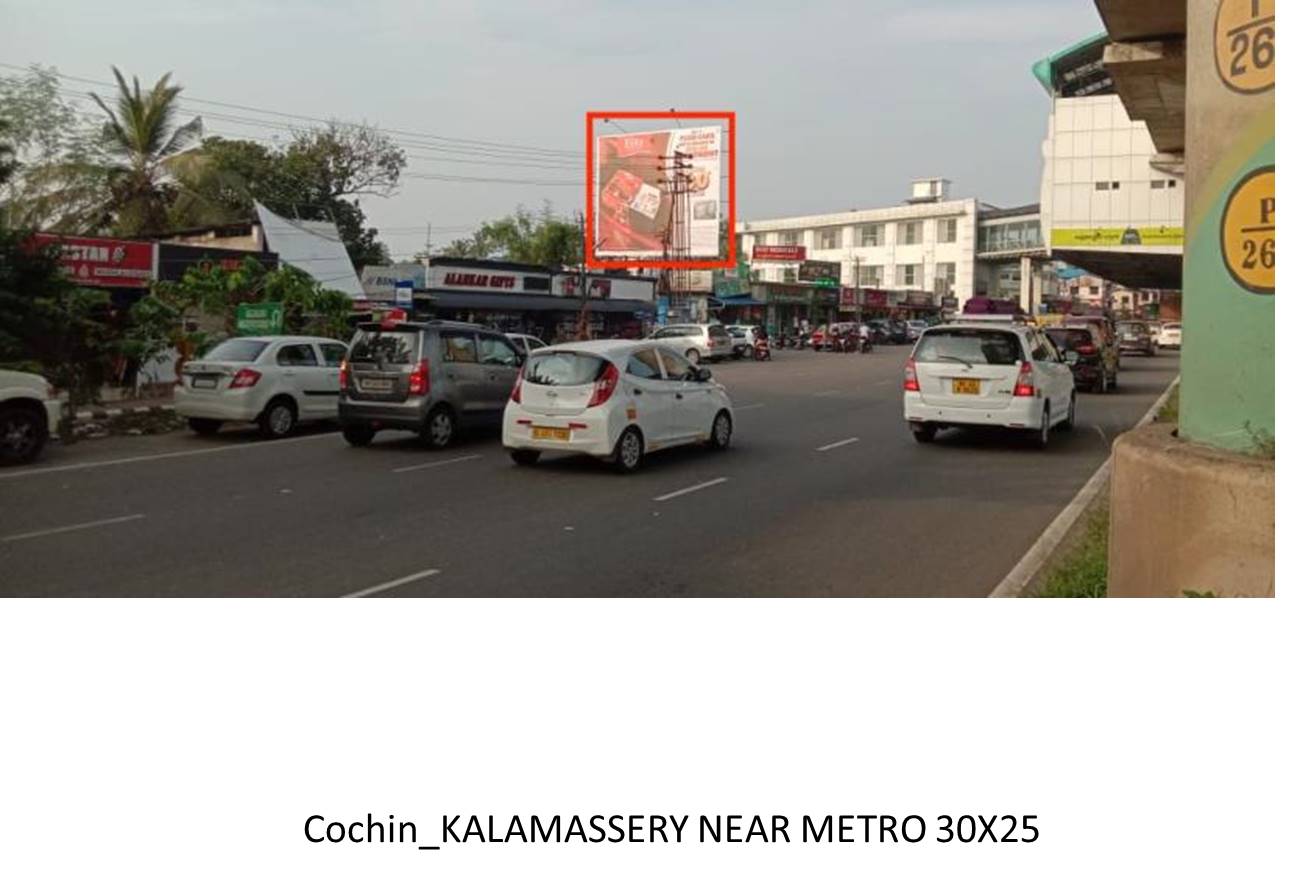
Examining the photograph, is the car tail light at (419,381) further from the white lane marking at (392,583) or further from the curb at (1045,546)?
the curb at (1045,546)

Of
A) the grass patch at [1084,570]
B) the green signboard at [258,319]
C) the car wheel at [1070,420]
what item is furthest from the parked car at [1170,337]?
the grass patch at [1084,570]

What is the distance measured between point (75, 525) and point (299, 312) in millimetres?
14251

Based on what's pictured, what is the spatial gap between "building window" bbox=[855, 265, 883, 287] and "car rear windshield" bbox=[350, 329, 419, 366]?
3145 inches

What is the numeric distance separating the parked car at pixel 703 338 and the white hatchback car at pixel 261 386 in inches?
986

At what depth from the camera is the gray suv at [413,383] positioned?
48.5 ft

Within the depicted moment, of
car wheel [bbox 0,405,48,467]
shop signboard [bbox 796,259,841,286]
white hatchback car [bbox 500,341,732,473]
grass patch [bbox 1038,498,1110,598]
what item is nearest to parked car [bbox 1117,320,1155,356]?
shop signboard [bbox 796,259,841,286]

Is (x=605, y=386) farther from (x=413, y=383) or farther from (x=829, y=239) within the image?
(x=829, y=239)

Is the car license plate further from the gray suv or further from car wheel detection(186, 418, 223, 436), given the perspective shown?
car wheel detection(186, 418, 223, 436)

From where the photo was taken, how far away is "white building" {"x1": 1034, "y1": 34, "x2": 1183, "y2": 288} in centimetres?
4516

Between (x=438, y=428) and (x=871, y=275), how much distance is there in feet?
266

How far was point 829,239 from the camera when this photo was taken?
295ft

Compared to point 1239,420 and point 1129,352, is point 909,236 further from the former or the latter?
point 1239,420

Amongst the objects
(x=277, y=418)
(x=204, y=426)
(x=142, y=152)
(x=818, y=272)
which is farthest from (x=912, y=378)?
(x=818, y=272)

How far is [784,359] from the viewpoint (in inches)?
1869
